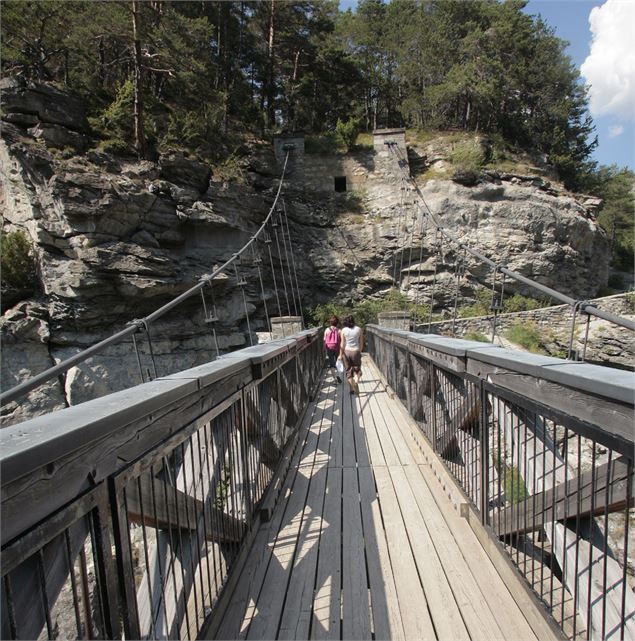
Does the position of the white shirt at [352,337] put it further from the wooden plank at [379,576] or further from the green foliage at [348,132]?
the green foliage at [348,132]

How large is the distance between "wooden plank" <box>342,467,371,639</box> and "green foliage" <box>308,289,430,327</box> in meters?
10.8

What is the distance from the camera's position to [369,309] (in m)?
13.3

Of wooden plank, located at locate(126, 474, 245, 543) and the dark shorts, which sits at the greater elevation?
wooden plank, located at locate(126, 474, 245, 543)

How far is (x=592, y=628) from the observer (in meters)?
1.14

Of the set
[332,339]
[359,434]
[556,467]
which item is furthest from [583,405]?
[332,339]

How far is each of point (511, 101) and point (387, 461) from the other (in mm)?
21748

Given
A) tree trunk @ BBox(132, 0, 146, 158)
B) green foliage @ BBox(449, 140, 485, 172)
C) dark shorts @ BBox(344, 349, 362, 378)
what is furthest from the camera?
green foliage @ BBox(449, 140, 485, 172)

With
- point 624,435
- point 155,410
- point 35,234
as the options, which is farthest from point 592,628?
point 35,234

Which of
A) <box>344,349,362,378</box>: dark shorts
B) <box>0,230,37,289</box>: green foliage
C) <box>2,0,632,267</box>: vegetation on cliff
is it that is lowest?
<box>344,349,362,378</box>: dark shorts

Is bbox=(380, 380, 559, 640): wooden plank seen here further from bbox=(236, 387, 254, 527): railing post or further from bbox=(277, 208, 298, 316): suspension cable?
bbox=(277, 208, 298, 316): suspension cable

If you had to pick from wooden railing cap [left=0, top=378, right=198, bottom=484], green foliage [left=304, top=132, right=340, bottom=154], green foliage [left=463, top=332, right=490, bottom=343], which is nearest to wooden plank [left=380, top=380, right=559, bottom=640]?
wooden railing cap [left=0, top=378, right=198, bottom=484]

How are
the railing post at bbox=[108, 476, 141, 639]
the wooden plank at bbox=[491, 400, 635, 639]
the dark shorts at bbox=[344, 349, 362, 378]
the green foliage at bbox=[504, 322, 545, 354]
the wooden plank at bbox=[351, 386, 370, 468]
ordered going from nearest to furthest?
the railing post at bbox=[108, 476, 141, 639]
the wooden plank at bbox=[491, 400, 635, 639]
the wooden plank at bbox=[351, 386, 370, 468]
the dark shorts at bbox=[344, 349, 362, 378]
the green foliage at bbox=[504, 322, 545, 354]

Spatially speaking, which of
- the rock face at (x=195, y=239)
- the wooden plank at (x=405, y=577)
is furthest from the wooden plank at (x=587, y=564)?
the rock face at (x=195, y=239)

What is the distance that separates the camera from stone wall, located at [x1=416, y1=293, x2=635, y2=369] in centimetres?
1134
